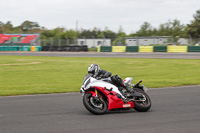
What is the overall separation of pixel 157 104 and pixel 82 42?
154 ft

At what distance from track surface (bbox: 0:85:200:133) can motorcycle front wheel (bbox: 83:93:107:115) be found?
14 centimetres

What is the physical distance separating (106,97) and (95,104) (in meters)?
0.36

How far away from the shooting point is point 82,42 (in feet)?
181

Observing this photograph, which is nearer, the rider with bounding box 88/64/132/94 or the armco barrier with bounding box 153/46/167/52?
the rider with bounding box 88/64/132/94

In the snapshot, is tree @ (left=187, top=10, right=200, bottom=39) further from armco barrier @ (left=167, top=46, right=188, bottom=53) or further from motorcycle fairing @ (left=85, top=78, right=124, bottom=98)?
motorcycle fairing @ (left=85, top=78, right=124, bottom=98)

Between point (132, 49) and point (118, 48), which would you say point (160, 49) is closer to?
point (132, 49)

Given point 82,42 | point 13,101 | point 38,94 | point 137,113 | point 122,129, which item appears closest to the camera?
point 122,129

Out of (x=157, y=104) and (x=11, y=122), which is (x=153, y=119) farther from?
(x=11, y=122)

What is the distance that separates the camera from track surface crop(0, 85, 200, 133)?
587cm

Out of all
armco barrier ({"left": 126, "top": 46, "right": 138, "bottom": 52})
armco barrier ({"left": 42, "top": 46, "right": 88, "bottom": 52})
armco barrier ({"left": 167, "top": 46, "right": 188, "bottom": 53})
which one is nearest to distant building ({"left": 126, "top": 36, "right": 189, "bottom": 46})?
armco barrier ({"left": 167, "top": 46, "right": 188, "bottom": 53})

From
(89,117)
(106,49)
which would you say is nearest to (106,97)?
(89,117)

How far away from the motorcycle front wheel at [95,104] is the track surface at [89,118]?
14 centimetres

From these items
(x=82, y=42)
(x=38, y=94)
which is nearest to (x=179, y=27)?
(x=82, y=42)

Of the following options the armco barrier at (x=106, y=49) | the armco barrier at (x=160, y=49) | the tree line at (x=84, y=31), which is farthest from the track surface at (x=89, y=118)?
the tree line at (x=84, y=31)
